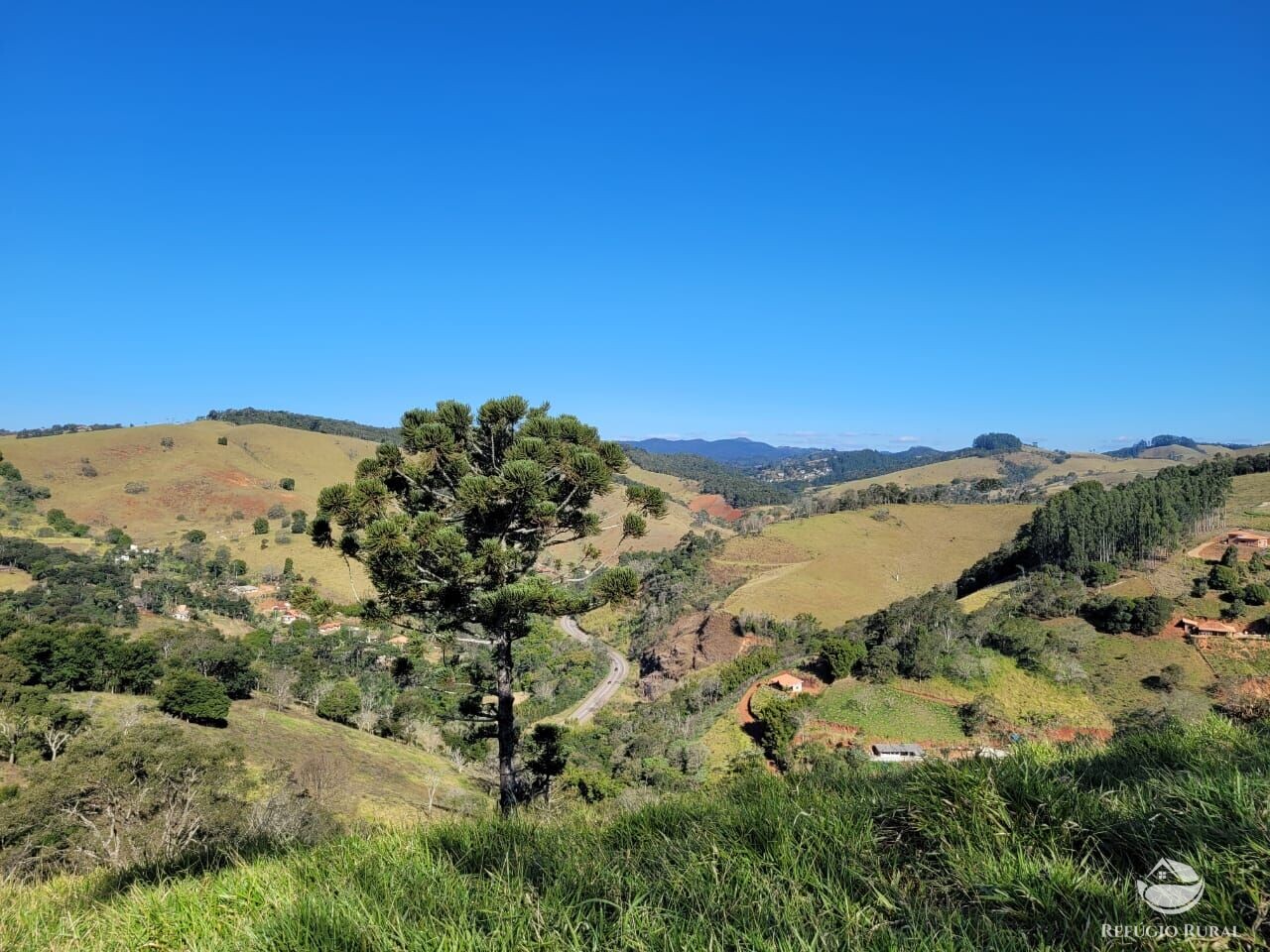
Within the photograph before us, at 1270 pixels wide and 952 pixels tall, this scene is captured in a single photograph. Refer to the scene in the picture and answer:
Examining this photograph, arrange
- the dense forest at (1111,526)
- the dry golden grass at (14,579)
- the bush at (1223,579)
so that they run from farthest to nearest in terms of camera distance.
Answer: the dry golden grass at (14,579), the dense forest at (1111,526), the bush at (1223,579)

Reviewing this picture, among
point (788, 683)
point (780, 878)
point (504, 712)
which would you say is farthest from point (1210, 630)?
point (780, 878)

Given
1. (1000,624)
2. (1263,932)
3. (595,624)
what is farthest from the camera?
(595,624)

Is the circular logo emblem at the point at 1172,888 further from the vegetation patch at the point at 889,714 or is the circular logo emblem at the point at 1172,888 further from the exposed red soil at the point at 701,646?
the exposed red soil at the point at 701,646

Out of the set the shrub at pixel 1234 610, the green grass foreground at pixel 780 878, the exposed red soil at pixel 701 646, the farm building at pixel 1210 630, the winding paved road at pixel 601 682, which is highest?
the green grass foreground at pixel 780 878

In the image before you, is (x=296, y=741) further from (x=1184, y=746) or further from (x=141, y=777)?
(x=1184, y=746)

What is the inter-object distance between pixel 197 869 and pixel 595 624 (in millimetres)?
103034

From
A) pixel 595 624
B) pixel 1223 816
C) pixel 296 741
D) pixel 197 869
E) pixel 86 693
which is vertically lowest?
pixel 595 624

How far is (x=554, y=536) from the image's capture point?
1120 centimetres

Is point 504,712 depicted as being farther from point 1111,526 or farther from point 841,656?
point 1111,526

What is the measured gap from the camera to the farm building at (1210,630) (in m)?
42.9

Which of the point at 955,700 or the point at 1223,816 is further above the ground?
the point at 1223,816

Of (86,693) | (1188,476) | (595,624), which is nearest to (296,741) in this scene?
(86,693)

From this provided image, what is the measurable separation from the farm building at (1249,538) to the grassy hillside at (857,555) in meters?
30.8

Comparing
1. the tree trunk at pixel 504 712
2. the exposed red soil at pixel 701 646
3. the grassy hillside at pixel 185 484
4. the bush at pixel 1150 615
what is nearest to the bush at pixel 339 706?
the exposed red soil at pixel 701 646
